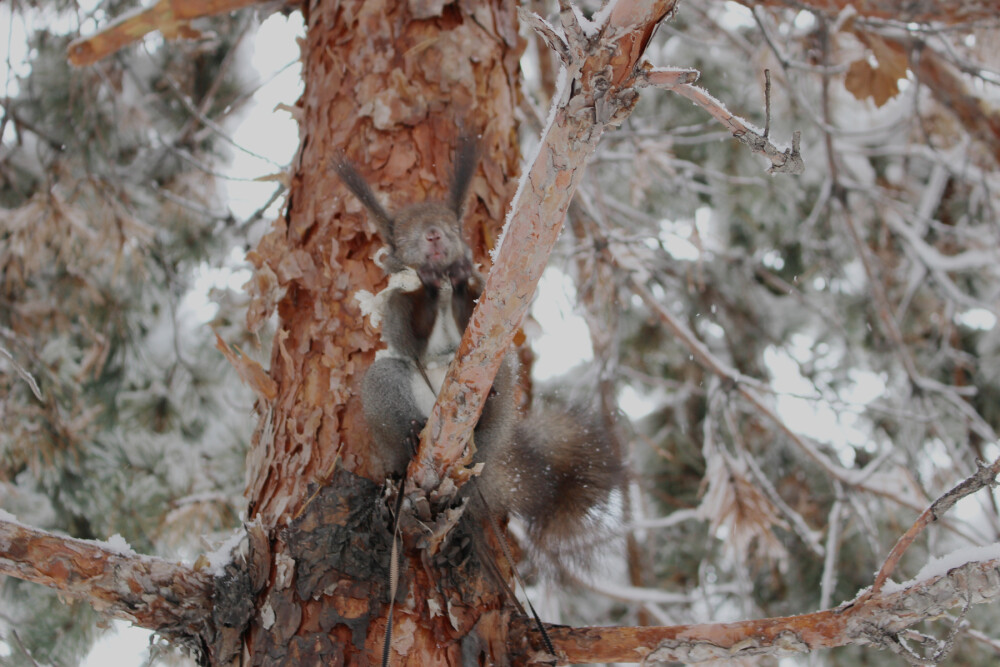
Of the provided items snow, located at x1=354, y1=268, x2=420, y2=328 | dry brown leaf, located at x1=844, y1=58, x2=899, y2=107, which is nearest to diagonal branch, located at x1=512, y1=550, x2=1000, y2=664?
snow, located at x1=354, y1=268, x2=420, y2=328

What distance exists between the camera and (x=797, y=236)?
495 centimetres

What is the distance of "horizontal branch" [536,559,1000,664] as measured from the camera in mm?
1267

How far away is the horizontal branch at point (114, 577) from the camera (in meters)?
1.47

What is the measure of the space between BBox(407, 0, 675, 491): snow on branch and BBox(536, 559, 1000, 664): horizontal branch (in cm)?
48

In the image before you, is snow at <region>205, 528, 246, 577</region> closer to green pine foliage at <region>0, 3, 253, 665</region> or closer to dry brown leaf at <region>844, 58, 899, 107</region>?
green pine foliage at <region>0, 3, 253, 665</region>

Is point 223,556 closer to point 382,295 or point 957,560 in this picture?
point 382,295

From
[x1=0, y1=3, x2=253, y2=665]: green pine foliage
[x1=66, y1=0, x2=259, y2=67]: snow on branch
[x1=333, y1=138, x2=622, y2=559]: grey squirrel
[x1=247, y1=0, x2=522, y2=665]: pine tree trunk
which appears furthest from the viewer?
[x1=0, y1=3, x2=253, y2=665]: green pine foliage

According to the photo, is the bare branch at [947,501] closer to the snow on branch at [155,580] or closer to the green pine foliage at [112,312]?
the snow on branch at [155,580]

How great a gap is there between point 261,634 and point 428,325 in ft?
2.90

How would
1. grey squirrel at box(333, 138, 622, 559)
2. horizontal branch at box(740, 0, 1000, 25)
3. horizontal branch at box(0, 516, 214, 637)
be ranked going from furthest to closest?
horizontal branch at box(740, 0, 1000, 25)
grey squirrel at box(333, 138, 622, 559)
horizontal branch at box(0, 516, 214, 637)

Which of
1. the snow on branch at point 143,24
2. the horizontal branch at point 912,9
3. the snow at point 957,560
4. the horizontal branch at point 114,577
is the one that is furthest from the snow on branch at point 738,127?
the snow on branch at point 143,24

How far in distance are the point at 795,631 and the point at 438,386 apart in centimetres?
109

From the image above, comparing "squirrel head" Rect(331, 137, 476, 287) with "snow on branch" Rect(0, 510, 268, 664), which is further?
"squirrel head" Rect(331, 137, 476, 287)

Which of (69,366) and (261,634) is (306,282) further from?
(69,366)
